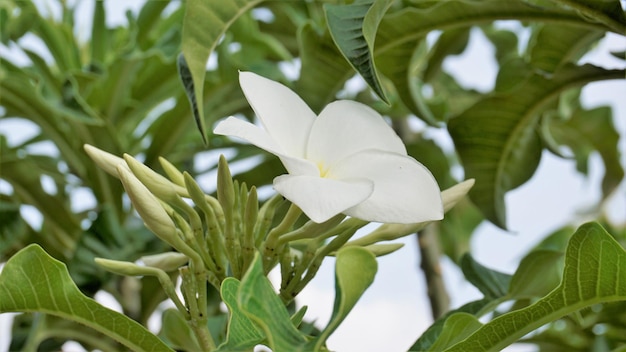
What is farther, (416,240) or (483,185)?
(416,240)

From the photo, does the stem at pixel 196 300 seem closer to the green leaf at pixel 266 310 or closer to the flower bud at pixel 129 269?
the flower bud at pixel 129 269

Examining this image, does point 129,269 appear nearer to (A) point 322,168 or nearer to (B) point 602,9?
(A) point 322,168

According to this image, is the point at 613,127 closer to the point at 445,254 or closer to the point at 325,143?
the point at 445,254

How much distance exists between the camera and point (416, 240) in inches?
54.9

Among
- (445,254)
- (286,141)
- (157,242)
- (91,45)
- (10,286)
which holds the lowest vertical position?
(10,286)

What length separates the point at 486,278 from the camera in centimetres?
83

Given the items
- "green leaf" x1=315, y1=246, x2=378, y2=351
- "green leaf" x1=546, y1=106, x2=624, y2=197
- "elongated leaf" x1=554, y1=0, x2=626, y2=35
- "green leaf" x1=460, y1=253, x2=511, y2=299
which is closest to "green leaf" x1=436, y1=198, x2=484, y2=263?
"green leaf" x1=546, y1=106, x2=624, y2=197

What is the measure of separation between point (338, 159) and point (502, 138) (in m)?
0.50

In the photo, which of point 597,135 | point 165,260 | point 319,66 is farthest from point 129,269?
point 597,135

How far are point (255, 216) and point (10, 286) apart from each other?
0.17 metres

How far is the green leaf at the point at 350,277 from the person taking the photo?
41 centimetres

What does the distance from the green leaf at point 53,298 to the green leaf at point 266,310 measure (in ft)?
0.56

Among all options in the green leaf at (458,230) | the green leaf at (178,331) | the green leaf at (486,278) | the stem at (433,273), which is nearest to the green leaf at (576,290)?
the green leaf at (486,278)

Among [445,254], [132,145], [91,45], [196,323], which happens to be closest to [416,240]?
[445,254]
